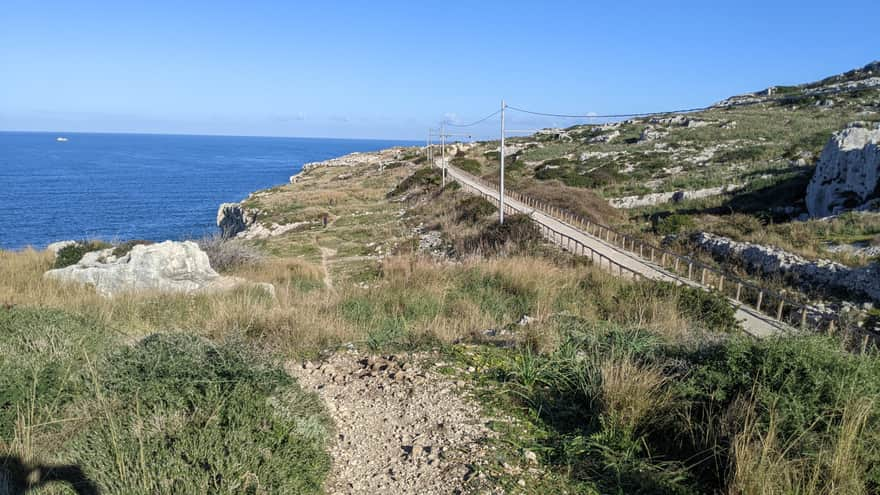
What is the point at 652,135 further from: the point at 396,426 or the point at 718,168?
the point at 396,426

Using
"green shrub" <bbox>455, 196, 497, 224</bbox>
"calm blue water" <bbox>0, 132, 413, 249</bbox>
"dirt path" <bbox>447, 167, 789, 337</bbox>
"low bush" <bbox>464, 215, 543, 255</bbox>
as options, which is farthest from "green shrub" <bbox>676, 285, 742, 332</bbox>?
"green shrub" <bbox>455, 196, 497, 224</bbox>

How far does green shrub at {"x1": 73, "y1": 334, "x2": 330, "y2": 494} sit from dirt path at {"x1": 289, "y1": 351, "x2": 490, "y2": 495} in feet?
1.02

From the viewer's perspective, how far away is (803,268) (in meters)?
17.6

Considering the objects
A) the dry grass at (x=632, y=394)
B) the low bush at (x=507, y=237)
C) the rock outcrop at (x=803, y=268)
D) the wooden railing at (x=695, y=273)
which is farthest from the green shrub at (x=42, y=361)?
the rock outcrop at (x=803, y=268)

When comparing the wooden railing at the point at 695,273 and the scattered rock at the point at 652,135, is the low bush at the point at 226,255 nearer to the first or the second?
the wooden railing at the point at 695,273

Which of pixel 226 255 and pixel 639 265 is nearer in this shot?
pixel 226 255

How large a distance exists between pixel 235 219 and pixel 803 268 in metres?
43.2

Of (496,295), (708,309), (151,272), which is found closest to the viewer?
(708,309)

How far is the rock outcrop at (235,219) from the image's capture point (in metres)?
44.0

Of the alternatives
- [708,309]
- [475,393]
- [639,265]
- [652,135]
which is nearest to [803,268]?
[639,265]

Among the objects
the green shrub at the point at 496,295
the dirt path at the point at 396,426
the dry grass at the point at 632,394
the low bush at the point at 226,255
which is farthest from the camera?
the low bush at the point at 226,255

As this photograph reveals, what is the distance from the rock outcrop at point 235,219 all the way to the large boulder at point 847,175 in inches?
1395

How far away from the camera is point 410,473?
15.0 feet

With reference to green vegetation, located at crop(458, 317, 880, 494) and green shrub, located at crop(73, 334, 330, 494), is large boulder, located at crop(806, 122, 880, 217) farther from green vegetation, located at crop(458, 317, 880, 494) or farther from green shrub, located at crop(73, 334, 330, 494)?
green shrub, located at crop(73, 334, 330, 494)
